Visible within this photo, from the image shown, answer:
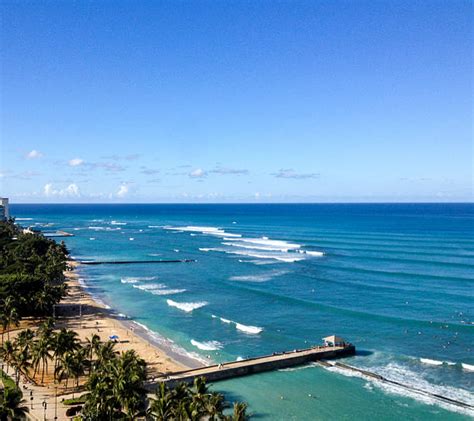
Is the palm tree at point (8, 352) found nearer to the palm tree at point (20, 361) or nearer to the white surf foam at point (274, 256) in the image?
the palm tree at point (20, 361)

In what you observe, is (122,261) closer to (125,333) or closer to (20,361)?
(125,333)

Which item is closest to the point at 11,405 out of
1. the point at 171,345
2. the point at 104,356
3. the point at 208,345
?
the point at 104,356

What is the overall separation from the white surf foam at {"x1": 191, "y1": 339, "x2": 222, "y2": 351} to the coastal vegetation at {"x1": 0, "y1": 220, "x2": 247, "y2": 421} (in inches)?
355

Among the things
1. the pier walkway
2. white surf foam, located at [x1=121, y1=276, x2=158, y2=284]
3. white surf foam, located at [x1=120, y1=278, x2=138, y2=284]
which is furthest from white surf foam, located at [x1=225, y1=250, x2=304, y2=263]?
white surf foam, located at [x1=120, y1=278, x2=138, y2=284]

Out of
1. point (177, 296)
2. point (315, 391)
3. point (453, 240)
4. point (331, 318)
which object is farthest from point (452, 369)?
point (453, 240)

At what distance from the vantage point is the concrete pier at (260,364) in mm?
42875

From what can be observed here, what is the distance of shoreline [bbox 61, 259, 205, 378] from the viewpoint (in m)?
47.8

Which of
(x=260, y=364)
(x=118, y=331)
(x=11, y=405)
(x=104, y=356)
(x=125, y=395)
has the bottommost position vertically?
(x=118, y=331)

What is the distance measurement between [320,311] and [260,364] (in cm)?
2186

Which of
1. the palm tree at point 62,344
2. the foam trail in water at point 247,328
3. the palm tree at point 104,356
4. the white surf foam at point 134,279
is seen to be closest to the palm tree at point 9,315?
the palm tree at point 62,344

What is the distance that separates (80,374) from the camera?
3997 centimetres

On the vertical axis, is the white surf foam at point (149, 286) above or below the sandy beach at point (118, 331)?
above

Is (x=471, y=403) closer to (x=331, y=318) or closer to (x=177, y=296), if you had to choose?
(x=331, y=318)

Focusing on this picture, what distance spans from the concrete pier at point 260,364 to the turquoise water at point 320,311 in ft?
3.31
